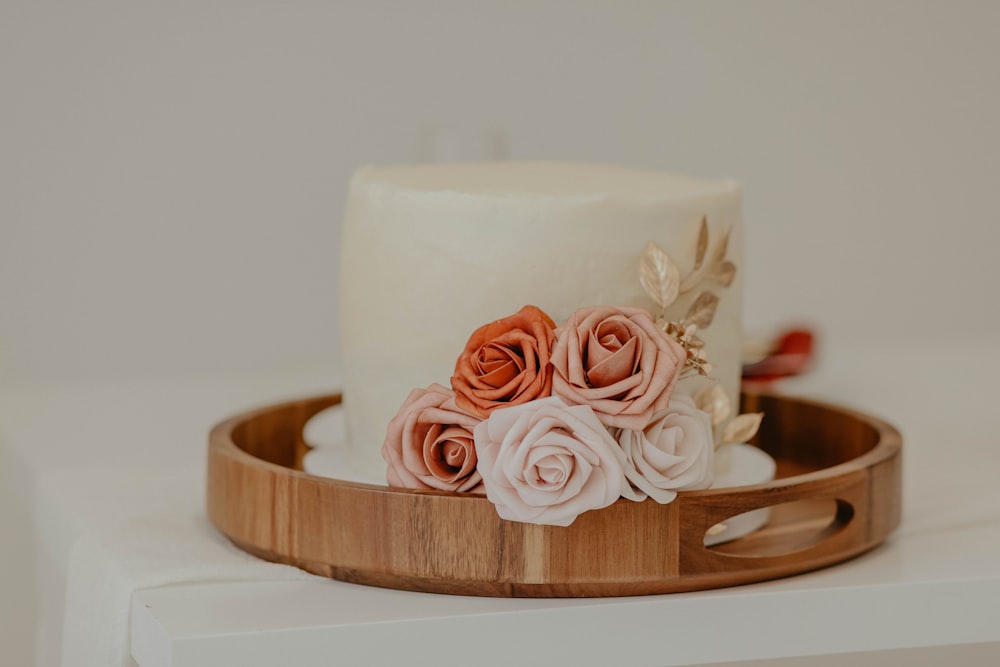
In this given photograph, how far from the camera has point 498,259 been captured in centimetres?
70

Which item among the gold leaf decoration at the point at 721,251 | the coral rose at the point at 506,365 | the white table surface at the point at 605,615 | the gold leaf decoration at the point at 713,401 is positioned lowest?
the white table surface at the point at 605,615

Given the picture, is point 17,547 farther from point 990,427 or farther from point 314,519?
point 990,427

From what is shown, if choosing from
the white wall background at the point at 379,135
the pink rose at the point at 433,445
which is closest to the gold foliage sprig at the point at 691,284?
the pink rose at the point at 433,445

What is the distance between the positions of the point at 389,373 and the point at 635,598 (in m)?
0.20

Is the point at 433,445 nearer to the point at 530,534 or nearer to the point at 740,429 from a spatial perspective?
the point at 530,534

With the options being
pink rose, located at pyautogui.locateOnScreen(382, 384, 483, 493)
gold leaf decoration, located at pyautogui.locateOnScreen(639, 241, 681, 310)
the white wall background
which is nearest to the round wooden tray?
pink rose, located at pyautogui.locateOnScreen(382, 384, 483, 493)

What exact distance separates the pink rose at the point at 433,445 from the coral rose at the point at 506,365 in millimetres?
13

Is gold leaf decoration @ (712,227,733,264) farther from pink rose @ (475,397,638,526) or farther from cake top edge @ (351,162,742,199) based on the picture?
pink rose @ (475,397,638,526)

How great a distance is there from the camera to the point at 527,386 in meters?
0.61

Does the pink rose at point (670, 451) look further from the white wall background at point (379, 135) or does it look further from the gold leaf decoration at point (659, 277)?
the white wall background at point (379, 135)

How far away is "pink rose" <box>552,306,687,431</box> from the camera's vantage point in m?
0.60

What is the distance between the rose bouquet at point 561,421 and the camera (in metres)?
0.59

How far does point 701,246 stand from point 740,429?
11cm

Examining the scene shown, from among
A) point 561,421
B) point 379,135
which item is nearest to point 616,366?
point 561,421
